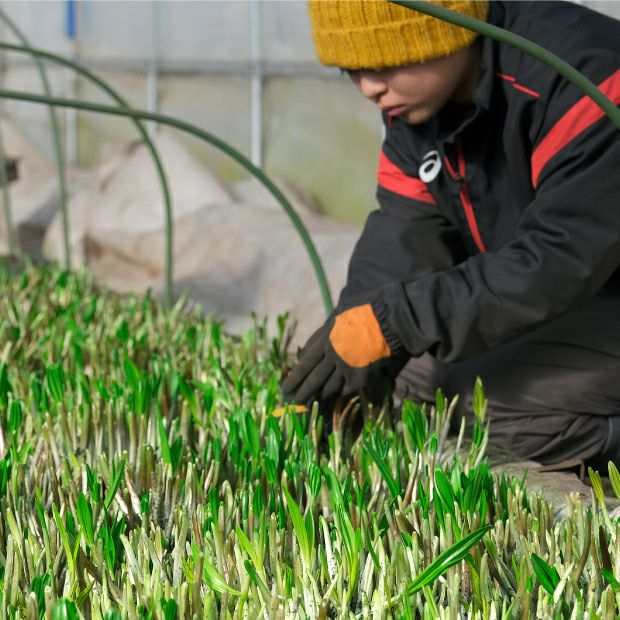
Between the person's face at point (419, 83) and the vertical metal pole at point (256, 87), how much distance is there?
359 cm

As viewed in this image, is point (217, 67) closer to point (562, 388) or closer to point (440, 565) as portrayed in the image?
point (562, 388)

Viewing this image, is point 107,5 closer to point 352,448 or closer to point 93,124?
point 93,124

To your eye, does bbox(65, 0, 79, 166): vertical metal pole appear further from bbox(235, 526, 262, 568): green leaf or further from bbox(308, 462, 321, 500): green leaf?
bbox(235, 526, 262, 568): green leaf

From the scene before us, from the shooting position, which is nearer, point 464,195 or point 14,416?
point 14,416

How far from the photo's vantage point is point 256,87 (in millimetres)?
5480

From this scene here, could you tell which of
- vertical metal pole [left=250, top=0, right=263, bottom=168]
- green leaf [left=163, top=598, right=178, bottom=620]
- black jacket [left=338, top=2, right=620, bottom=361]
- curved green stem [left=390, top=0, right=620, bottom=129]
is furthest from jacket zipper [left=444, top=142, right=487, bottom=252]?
vertical metal pole [left=250, top=0, right=263, bottom=168]

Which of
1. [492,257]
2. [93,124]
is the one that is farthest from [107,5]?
[492,257]

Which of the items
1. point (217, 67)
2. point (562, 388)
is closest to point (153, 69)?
point (217, 67)

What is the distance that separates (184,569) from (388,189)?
3.81 ft

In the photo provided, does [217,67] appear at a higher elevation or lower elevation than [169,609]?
higher

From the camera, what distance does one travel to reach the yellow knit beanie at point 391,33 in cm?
175

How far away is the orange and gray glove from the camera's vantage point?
1.79 metres

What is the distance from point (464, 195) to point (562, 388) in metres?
0.41

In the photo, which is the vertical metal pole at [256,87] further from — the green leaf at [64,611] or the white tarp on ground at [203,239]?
the green leaf at [64,611]
